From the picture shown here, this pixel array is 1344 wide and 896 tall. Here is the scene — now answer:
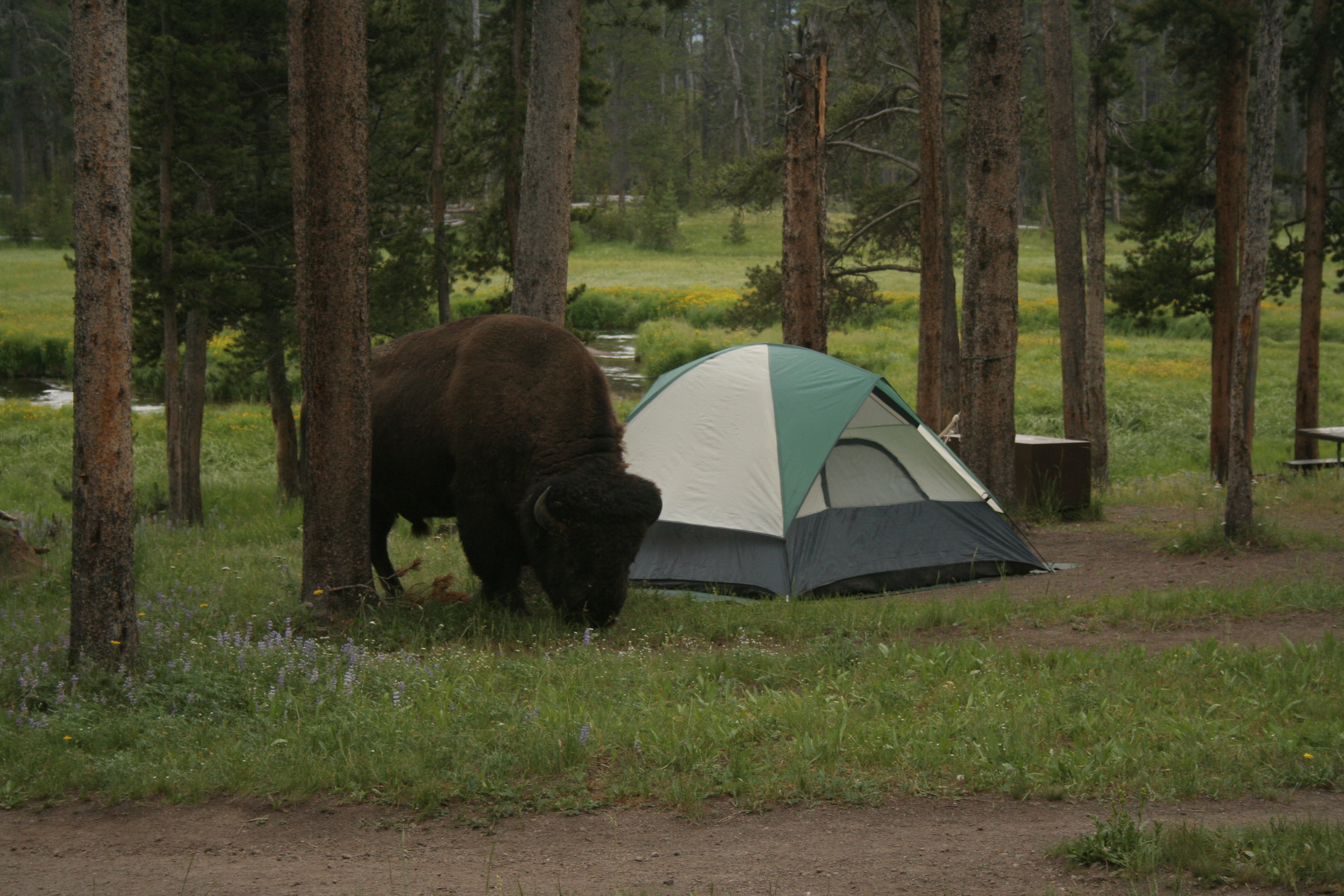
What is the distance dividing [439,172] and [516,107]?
2.35m

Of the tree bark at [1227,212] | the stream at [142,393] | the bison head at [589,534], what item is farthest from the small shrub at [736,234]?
the bison head at [589,534]

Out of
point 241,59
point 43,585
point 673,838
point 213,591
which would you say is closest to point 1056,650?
point 673,838

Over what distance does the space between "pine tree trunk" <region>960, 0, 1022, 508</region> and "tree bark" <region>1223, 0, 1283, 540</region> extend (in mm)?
2117

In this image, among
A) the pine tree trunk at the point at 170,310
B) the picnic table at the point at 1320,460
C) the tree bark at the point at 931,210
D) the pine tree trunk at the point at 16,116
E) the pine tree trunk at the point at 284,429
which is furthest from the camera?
the pine tree trunk at the point at 16,116

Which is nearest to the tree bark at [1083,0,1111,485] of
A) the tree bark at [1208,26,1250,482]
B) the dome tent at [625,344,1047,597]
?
the tree bark at [1208,26,1250,482]

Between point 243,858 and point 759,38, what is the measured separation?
286 ft

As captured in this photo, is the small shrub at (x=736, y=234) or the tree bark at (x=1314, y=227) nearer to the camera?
the tree bark at (x=1314, y=227)

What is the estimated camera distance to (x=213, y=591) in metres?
8.27

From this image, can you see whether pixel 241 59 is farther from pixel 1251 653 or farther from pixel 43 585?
pixel 1251 653

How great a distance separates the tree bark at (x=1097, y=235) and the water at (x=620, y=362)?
12179 mm

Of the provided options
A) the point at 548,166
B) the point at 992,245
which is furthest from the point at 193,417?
the point at 992,245

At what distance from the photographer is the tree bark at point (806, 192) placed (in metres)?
11.8

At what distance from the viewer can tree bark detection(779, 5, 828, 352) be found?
11766mm

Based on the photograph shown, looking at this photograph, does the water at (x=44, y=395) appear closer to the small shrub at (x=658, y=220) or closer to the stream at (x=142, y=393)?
the stream at (x=142, y=393)
